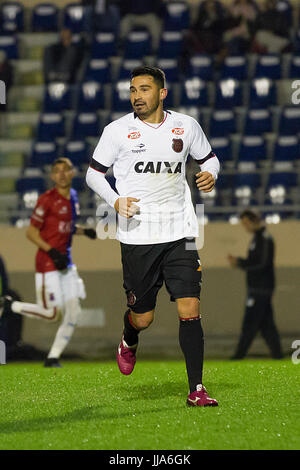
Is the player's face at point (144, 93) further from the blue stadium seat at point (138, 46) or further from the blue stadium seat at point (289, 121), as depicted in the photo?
the blue stadium seat at point (138, 46)

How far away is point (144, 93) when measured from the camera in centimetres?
568

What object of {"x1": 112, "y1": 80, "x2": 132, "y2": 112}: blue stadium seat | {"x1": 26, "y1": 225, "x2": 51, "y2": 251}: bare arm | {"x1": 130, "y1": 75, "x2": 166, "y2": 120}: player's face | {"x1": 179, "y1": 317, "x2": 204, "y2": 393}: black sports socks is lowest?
{"x1": 179, "y1": 317, "x2": 204, "y2": 393}: black sports socks

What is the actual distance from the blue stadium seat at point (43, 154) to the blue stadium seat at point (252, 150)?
348 centimetres

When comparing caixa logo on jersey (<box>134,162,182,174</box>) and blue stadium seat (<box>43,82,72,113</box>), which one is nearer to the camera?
caixa logo on jersey (<box>134,162,182,174</box>)

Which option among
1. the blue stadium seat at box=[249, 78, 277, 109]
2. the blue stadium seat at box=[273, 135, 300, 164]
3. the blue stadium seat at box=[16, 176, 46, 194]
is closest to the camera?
the blue stadium seat at box=[16, 176, 46, 194]

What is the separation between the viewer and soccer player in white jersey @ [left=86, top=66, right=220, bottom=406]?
563 cm

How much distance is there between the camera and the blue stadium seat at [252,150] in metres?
15.3

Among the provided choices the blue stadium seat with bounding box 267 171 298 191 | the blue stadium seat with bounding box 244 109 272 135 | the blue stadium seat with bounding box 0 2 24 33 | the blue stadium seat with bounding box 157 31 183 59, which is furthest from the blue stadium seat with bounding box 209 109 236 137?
the blue stadium seat with bounding box 0 2 24 33

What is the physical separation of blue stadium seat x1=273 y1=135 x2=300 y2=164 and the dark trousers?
433 cm

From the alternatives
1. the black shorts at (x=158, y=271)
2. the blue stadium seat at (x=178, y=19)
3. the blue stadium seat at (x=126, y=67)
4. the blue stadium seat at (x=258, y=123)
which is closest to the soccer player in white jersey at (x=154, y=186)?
the black shorts at (x=158, y=271)

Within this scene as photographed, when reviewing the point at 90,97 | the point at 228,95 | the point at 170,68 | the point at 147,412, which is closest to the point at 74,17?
the point at 90,97

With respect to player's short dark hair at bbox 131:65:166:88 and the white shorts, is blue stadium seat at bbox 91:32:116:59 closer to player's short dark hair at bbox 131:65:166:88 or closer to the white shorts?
the white shorts
